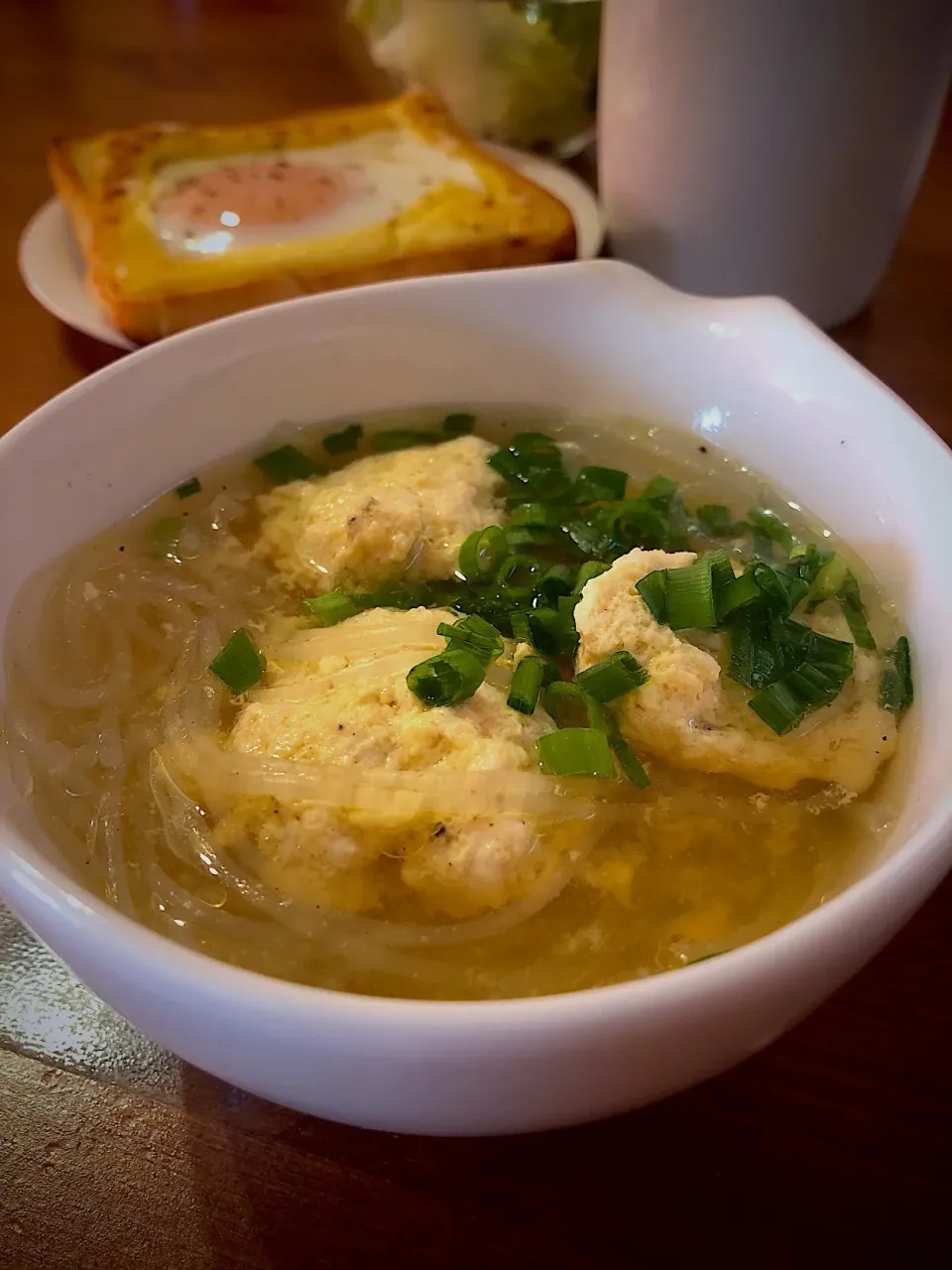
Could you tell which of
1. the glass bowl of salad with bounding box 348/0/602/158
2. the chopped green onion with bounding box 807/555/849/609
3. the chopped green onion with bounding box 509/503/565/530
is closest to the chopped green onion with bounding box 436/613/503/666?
the chopped green onion with bounding box 509/503/565/530

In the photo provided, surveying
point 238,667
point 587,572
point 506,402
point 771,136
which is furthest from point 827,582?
point 771,136

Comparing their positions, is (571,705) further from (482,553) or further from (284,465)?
(284,465)

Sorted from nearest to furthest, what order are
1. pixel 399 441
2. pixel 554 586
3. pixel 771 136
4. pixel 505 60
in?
pixel 554 586 → pixel 399 441 → pixel 771 136 → pixel 505 60

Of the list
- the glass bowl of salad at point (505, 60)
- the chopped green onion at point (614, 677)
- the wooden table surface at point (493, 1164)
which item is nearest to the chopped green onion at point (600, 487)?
the chopped green onion at point (614, 677)

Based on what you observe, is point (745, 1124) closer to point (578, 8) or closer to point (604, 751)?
point (604, 751)

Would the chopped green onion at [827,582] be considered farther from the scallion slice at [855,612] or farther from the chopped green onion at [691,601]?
the chopped green onion at [691,601]

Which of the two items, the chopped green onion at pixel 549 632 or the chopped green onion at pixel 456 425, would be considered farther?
the chopped green onion at pixel 456 425
